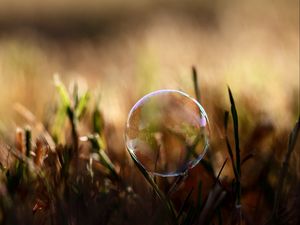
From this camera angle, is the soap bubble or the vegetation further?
the soap bubble

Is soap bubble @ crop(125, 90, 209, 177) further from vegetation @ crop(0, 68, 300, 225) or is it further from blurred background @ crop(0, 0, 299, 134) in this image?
blurred background @ crop(0, 0, 299, 134)

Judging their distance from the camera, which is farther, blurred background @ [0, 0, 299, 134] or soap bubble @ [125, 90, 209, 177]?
blurred background @ [0, 0, 299, 134]

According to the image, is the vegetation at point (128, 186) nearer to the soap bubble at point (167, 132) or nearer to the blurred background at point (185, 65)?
the soap bubble at point (167, 132)

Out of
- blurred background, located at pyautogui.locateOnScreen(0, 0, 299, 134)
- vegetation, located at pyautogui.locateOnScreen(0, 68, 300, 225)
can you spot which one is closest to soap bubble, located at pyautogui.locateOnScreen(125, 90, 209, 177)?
vegetation, located at pyautogui.locateOnScreen(0, 68, 300, 225)

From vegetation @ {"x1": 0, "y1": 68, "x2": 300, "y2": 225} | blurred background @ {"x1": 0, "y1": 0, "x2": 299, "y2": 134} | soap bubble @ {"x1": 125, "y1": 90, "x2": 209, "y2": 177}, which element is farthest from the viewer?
blurred background @ {"x1": 0, "y1": 0, "x2": 299, "y2": 134}

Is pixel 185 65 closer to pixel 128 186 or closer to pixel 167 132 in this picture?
pixel 167 132

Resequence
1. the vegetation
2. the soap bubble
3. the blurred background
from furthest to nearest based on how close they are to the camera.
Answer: the blurred background → the soap bubble → the vegetation
